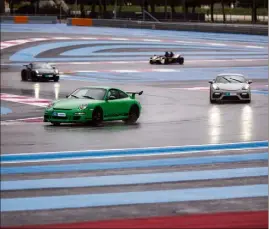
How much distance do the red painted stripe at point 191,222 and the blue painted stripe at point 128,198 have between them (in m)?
1.57

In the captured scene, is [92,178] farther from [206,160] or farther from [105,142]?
[105,142]

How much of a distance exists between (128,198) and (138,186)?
3.81ft

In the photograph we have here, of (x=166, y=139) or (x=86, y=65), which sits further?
(x=86, y=65)

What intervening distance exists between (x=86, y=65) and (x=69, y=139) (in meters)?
36.6

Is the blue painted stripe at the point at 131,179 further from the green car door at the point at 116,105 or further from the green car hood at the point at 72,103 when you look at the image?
the green car door at the point at 116,105

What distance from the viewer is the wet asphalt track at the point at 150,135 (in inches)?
497

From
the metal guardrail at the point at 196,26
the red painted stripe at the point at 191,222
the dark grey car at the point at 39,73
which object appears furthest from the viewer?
the metal guardrail at the point at 196,26

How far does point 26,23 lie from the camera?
96.4m

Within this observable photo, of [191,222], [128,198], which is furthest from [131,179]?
[191,222]

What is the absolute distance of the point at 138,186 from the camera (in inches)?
580

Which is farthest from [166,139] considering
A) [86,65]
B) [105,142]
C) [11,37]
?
[11,37]

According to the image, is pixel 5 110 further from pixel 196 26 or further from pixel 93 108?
pixel 196 26

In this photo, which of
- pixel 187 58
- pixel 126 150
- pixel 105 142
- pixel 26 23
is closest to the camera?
pixel 126 150

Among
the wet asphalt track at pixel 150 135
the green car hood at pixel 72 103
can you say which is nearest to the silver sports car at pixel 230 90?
the wet asphalt track at pixel 150 135
